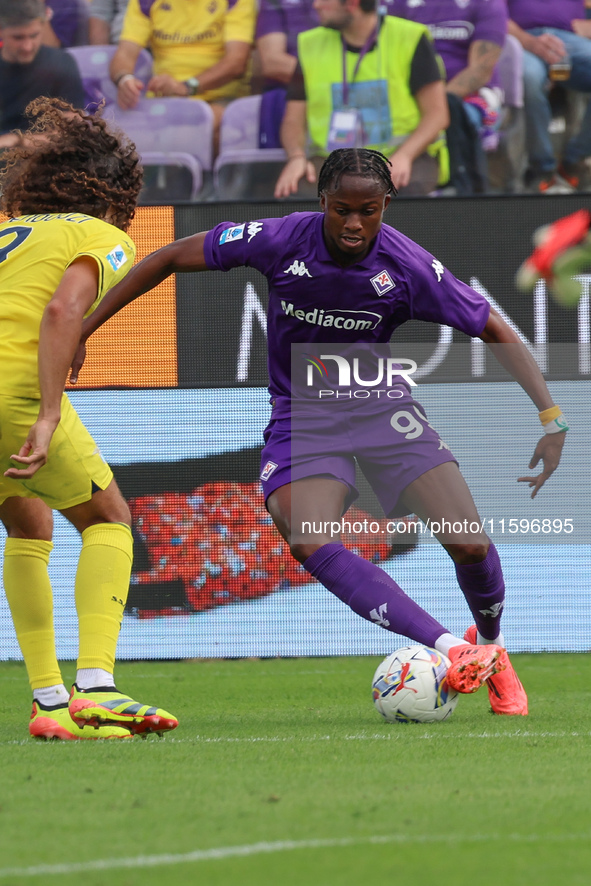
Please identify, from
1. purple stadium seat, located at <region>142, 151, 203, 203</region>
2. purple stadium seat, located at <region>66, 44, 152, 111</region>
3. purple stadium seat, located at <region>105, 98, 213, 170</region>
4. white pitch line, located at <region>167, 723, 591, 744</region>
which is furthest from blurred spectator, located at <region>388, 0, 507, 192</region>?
white pitch line, located at <region>167, 723, 591, 744</region>

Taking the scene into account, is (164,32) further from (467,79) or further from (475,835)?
(475,835)

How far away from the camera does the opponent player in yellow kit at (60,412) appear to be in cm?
332

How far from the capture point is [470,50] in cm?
775

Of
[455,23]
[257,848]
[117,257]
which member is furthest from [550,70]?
[257,848]

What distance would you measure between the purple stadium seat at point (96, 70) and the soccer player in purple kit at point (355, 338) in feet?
13.9

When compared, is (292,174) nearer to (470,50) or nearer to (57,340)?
(470,50)

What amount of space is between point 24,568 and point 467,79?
529cm

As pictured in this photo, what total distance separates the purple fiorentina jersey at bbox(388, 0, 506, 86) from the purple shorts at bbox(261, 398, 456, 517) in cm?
430

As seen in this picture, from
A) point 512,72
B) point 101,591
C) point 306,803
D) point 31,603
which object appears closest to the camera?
point 306,803

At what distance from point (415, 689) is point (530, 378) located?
1.15m

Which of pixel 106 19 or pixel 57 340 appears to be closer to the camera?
pixel 57 340

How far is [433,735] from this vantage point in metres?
3.43

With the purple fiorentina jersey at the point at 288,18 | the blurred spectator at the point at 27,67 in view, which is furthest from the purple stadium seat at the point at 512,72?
the blurred spectator at the point at 27,67

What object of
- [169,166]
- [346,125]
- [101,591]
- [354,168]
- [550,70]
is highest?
[354,168]
